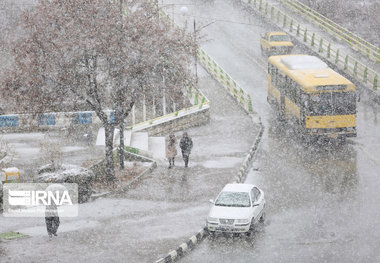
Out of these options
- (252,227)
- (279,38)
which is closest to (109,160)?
(252,227)

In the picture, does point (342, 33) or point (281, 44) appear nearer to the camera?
point (281, 44)

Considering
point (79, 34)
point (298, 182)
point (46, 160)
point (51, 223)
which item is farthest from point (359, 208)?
point (46, 160)

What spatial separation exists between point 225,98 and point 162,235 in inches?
902

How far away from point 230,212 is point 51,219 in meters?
4.92

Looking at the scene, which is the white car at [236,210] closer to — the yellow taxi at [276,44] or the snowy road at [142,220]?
the snowy road at [142,220]

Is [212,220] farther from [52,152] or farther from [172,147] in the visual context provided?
[52,152]

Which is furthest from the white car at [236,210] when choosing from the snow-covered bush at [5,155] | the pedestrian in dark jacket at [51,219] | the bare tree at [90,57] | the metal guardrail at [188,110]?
the metal guardrail at [188,110]

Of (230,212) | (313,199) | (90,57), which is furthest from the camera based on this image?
(90,57)

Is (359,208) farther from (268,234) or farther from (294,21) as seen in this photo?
(294,21)

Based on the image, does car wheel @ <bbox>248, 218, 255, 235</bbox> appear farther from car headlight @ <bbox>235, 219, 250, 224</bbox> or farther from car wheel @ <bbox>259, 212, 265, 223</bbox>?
car wheel @ <bbox>259, 212, 265, 223</bbox>

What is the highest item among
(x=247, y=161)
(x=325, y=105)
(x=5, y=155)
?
(x=325, y=105)

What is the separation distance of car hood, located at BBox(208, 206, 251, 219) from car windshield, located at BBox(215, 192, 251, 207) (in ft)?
0.85

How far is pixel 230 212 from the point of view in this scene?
57.9 ft

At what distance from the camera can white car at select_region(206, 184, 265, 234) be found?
17250mm
